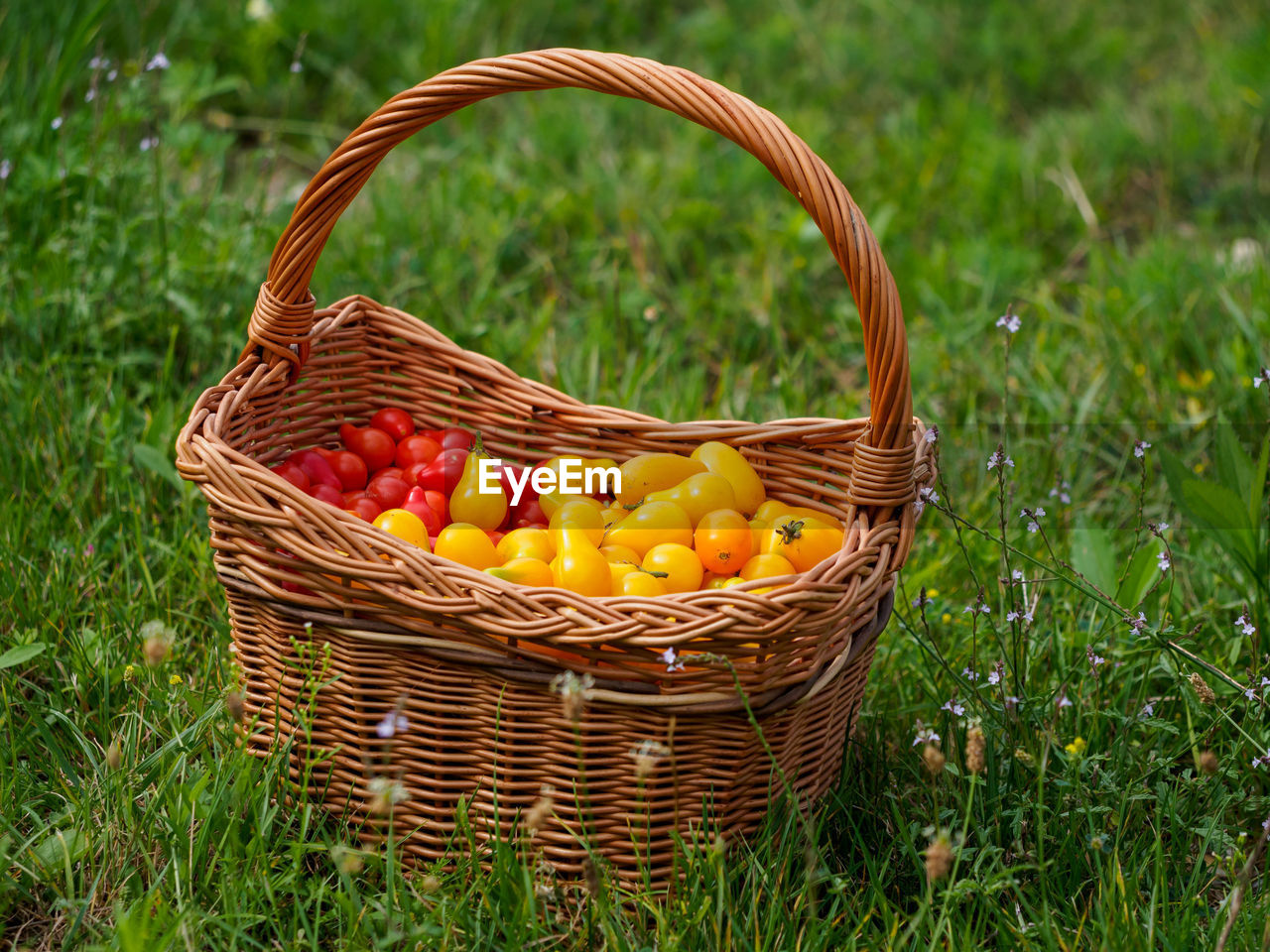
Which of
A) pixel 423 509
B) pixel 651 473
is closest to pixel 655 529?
pixel 651 473

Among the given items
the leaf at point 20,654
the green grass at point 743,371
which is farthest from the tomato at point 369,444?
the leaf at point 20,654

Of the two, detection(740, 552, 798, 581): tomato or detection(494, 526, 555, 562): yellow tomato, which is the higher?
detection(740, 552, 798, 581): tomato

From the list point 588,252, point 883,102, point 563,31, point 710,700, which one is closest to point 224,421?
point 710,700

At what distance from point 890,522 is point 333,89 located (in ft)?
11.4

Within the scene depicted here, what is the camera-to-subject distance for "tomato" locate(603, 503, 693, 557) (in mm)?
1992

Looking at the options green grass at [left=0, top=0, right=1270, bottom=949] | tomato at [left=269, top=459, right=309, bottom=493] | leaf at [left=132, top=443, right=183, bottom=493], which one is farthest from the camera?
leaf at [left=132, top=443, right=183, bottom=493]

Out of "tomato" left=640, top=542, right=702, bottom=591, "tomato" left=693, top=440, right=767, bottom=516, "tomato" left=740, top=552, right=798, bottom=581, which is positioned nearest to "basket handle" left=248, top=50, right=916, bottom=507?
"tomato" left=740, top=552, right=798, bottom=581

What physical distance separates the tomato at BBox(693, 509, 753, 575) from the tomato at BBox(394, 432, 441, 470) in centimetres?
62

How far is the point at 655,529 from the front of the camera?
6.54 ft

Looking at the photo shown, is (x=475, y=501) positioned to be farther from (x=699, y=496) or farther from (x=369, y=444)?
(x=699, y=496)

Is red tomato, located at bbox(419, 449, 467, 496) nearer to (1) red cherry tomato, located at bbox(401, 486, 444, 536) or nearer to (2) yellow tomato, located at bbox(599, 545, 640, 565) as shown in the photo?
(1) red cherry tomato, located at bbox(401, 486, 444, 536)

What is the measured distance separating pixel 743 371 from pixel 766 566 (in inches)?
64.9

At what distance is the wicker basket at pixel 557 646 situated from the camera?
160cm

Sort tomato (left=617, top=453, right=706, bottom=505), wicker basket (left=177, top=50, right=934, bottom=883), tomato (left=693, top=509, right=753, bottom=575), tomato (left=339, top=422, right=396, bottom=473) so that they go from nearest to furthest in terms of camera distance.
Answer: wicker basket (left=177, top=50, right=934, bottom=883)
tomato (left=693, top=509, right=753, bottom=575)
tomato (left=617, top=453, right=706, bottom=505)
tomato (left=339, top=422, right=396, bottom=473)
